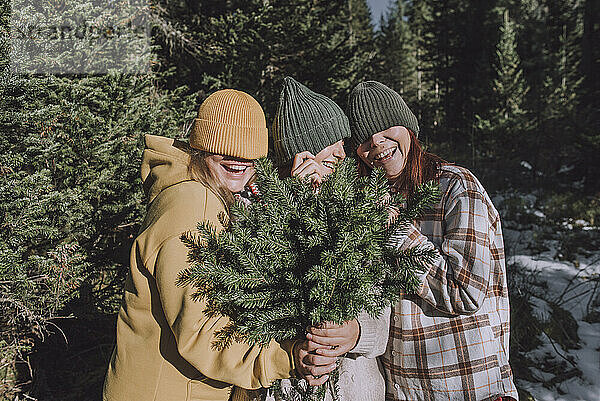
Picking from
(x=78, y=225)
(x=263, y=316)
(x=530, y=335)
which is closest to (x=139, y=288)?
(x=263, y=316)

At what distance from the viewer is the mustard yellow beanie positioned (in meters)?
1.66

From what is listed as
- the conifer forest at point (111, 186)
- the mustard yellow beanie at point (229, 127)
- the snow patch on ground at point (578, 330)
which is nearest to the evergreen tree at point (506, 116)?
the conifer forest at point (111, 186)

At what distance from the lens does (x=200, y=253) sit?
4.57 ft

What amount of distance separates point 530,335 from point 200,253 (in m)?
4.81

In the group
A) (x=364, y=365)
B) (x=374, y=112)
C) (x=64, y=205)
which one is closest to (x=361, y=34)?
(x=64, y=205)

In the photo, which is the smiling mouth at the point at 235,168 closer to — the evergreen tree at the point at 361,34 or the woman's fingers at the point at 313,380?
the woman's fingers at the point at 313,380

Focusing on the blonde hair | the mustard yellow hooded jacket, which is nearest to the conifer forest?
the blonde hair

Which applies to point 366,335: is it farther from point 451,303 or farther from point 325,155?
point 325,155

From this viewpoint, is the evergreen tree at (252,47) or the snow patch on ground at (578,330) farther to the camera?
the evergreen tree at (252,47)

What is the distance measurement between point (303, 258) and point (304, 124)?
2.53 ft

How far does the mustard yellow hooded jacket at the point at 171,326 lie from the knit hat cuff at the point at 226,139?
4.5 inches

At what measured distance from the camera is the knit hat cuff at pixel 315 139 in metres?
1.89

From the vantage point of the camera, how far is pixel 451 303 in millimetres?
1603

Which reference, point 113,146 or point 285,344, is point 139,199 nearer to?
point 113,146
